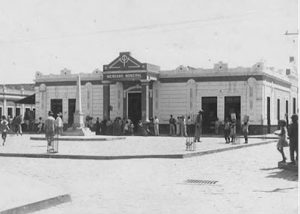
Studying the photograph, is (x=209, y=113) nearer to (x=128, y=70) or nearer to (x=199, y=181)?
(x=128, y=70)

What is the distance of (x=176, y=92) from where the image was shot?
113ft

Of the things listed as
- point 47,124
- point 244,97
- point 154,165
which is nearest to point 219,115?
point 244,97

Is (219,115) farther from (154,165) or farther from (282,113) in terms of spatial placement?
(154,165)

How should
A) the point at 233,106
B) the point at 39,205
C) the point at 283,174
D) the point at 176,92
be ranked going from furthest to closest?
the point at 176,92 < the point at 233,106 < the point at 283,174 < the point at 39,205

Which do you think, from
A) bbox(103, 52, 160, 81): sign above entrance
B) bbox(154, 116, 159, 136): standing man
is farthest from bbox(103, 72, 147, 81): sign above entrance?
bbox(154, 116, 159, 136): standing man

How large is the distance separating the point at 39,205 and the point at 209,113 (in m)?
26.8

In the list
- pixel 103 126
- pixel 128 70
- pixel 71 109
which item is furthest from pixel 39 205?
pixel 71 109

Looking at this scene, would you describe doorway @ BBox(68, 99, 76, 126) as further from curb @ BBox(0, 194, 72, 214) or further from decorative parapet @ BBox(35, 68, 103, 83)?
curb @ BBox(0, 194, 72, 214)

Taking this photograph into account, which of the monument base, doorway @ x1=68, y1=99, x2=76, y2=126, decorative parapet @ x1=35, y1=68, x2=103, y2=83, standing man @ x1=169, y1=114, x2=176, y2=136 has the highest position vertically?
decorative parapet @ x1=35, y1=68, x2=103, y2=83

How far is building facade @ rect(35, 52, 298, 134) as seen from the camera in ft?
106

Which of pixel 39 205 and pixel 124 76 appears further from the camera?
pixel 124 76

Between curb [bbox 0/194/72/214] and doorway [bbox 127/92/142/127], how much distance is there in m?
27.3

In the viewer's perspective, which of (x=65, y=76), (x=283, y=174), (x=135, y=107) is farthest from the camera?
(x=65, y=76)

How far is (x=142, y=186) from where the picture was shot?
32.0ft
